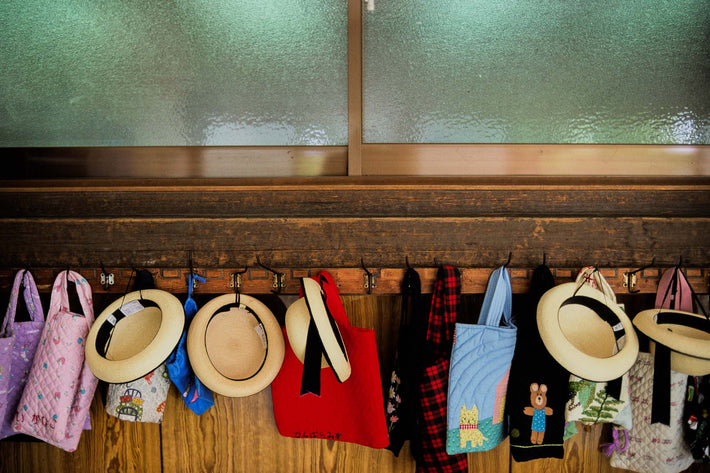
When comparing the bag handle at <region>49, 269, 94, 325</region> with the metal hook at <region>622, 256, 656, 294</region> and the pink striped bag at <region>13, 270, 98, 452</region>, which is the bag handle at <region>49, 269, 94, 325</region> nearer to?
the pink striped bag at <region>13, 270, 98, 452</region>

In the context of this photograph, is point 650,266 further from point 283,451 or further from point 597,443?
point 283,451

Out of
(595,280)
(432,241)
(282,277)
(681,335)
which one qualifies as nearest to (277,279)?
(282,277)

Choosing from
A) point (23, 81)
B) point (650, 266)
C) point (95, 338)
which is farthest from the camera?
point (23, 81)

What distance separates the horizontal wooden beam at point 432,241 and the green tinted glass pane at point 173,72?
15.9 inches

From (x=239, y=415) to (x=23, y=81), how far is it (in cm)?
179

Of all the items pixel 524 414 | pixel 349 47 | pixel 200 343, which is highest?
pixel 349 47

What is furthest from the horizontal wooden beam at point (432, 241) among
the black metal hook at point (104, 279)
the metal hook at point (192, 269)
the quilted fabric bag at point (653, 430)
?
the quilted fabric bag at point (653, 430)

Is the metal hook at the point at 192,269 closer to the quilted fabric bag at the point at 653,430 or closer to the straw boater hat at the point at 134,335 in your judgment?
the straw boater hat at the point at 134,335

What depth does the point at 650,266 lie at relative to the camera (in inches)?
60.4

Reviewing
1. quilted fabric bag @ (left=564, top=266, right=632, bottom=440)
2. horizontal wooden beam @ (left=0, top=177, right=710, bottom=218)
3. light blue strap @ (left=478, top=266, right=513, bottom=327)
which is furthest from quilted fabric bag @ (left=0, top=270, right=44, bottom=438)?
quilted fabric bag @ (left=564, top=266, right=632, bottom=440)

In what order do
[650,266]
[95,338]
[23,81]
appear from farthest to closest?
[23,81], [650,266], [95,338]

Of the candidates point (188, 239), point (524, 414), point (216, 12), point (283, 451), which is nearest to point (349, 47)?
point (216, 12)

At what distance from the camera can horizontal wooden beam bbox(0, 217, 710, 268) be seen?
1544 mm

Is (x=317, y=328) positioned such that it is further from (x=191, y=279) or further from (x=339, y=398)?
(x=191, y=279)
